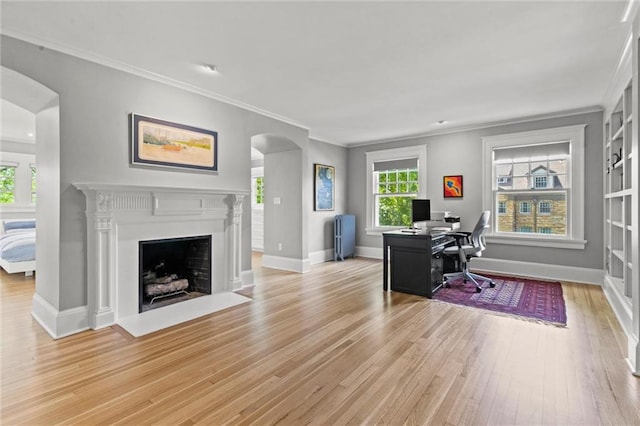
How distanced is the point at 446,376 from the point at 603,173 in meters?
4.39

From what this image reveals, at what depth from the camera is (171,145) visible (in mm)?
3586

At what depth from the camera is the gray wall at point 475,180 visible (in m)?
→ 4.65

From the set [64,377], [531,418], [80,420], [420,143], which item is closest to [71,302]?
[64,377]

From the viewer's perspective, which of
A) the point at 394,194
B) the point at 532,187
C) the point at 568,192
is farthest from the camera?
the point at 394,194

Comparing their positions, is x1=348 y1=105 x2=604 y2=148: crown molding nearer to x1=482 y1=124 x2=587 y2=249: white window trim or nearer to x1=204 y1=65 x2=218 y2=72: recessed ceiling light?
→ x1=482 y1=124 x2=587 y2=249: white window trim

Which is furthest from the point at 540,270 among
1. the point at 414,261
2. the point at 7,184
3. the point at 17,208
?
the point at 7,184

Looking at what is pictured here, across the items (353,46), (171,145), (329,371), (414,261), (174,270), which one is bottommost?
(329,371)

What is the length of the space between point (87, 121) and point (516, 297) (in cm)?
519

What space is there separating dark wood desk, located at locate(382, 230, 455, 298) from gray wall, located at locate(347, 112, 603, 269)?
5.50 feet

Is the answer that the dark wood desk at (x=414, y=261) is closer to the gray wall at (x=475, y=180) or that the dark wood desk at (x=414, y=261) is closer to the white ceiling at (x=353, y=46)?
the gray wall at (x=475, y=180)

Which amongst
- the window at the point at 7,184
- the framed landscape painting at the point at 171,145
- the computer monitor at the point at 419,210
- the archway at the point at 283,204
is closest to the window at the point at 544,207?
the computer monitor at the point at 419,210

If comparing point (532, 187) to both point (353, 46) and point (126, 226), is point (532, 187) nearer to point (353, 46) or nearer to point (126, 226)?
point (353, 46)

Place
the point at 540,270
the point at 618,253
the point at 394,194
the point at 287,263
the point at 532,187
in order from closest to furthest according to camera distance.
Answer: the point at 618,253 < the point at 540,270 < the point at 532,187 < the point at 287,263 < the point at 394,194

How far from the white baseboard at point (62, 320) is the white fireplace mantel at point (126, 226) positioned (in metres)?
0.06
